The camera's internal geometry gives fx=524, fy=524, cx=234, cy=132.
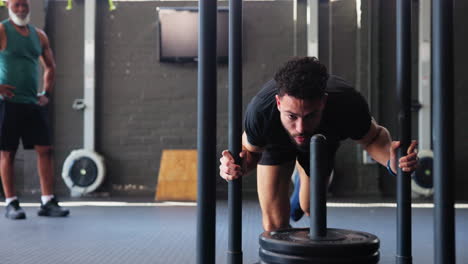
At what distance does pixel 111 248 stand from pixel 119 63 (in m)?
3.15

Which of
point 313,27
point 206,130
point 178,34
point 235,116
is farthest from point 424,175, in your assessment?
point 206,130

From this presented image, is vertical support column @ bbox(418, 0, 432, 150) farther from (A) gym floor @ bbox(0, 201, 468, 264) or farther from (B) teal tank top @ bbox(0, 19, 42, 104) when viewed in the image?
(B) teal tank top @ bbox(0, 19, 42, 104)

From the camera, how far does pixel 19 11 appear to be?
3.35m

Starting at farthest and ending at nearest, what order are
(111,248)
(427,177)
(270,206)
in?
(427,177) → (111,248) → (270,206)

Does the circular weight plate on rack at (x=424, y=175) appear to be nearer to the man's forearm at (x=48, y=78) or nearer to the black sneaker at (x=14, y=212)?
the man's forearm at (x=48, y=78)

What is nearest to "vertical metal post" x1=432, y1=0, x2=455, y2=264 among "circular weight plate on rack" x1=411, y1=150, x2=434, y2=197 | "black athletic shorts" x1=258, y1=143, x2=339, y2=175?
"black athletic shorts" x1=258, y1=143, x2=339, y2=175

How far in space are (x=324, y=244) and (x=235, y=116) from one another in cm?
37

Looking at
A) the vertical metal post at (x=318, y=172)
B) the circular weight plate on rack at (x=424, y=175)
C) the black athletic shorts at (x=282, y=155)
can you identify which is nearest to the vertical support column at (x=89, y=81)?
the circular weight plate on rack at (x=424, y=175)

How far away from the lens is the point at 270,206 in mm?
2111

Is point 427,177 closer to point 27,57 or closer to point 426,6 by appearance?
point 426,6

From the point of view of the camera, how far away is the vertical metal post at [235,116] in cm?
119

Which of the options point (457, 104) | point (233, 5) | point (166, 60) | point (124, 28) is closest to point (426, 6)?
point (457, 104)

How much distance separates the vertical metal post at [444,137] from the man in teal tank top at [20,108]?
2.82m

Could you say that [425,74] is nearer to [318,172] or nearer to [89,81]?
[89,81]
